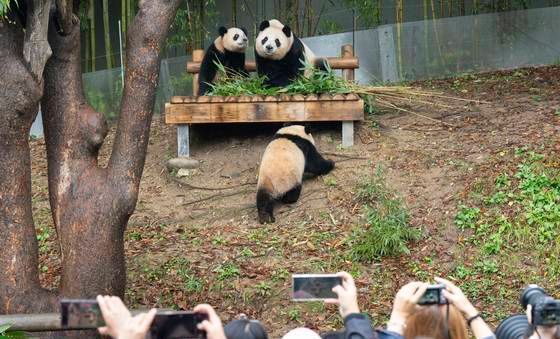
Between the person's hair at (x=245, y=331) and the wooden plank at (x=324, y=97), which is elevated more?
the wooden plank at (x=324, y=97)

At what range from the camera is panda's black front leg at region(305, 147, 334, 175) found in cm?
798

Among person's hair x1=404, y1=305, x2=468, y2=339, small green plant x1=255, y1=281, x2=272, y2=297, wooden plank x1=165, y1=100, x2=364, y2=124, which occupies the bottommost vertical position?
small green plant x1=255, y1=281, x2=272, y2=297

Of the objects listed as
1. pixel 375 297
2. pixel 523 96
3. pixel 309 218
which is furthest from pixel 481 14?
pixel 375 297

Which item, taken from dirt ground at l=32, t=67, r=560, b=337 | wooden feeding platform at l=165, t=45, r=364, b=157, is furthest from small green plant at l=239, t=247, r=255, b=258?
wooden feeding platform at l=165, t=45, r=364, b=157

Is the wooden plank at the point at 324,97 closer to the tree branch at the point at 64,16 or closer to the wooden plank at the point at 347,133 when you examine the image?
the wooden plank at the point at 347,133

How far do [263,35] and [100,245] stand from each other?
14.6 feet

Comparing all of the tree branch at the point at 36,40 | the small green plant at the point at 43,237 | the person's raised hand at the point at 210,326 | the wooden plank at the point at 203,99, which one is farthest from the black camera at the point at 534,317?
the wooden plank at the point at 203,99

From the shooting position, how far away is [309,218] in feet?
24.4

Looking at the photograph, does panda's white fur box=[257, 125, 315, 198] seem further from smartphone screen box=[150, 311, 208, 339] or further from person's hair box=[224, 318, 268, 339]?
smartphone screen box=[150, 311, 208, 339]

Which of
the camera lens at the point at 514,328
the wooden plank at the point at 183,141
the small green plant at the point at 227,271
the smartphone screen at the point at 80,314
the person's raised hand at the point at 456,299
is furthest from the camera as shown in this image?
the wooden plank at the point at 183,141

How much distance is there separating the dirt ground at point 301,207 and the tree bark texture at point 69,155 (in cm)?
114

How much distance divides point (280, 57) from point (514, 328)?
630cm

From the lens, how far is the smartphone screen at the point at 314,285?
2.97 m

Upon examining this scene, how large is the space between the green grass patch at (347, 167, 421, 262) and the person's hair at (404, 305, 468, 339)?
3.69m
